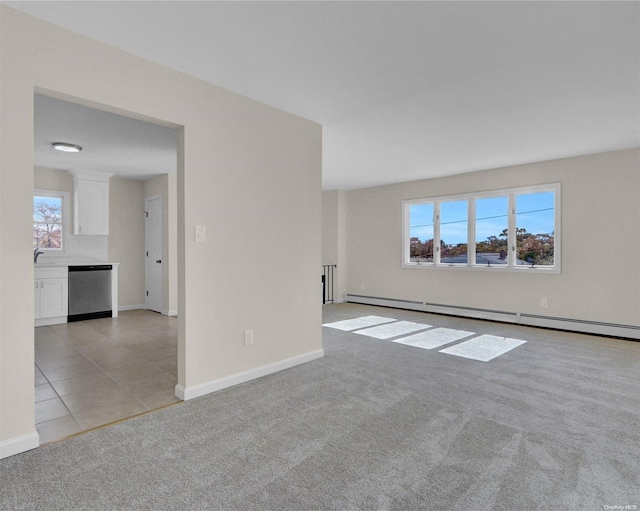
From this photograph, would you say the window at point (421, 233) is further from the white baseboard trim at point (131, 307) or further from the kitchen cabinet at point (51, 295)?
the kitchen cabinet at point (51, 295)

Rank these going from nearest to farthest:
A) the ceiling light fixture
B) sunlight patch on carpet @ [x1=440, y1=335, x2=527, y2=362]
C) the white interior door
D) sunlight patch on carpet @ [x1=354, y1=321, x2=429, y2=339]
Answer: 1. sunlight patch on carpet @ [x1=440, y1=335, x2=527, y2=362]
2. the ceiling light fixture
3. sunlight patch on carpet @ [x1=354, y1=321, x2=429, y2=339]
4. the white interior door

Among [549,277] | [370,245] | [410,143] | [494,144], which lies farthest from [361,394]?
[370,245]

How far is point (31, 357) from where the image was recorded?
2035mm

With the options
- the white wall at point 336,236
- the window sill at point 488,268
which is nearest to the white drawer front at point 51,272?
the white wall at point 336,236

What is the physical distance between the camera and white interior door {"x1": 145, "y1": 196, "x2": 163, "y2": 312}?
631cm

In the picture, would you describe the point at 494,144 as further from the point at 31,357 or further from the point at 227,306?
the point at 31,357

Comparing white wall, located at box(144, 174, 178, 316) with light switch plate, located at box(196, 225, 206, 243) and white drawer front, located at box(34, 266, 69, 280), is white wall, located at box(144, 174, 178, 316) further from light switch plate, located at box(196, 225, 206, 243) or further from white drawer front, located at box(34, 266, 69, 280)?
light switch plate, located at box(196, 225, 206, 243)

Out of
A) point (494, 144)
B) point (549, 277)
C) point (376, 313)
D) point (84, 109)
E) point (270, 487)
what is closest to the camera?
point (270, 487)

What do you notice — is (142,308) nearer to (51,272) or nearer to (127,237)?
(127,237)

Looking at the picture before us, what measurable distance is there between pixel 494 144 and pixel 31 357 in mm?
4739

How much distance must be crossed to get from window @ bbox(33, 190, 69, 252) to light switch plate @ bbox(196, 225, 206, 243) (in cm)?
450

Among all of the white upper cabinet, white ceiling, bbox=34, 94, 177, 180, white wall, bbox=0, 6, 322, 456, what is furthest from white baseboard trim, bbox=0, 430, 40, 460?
the white upper cabinet

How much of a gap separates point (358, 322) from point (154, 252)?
3.76 meters

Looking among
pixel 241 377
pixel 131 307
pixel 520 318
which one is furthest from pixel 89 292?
pixel 520 318
